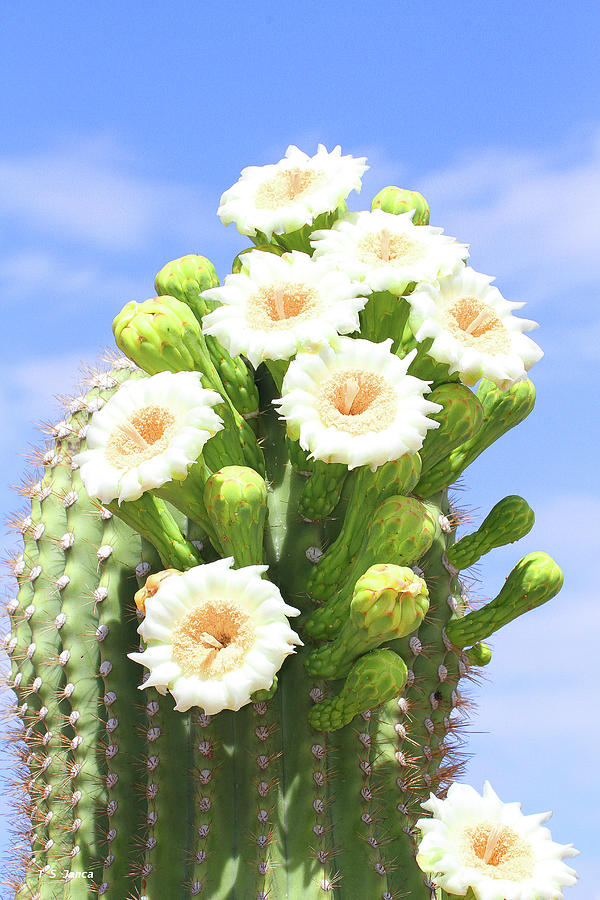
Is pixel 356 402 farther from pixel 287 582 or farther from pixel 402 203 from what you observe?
pixel 402 203

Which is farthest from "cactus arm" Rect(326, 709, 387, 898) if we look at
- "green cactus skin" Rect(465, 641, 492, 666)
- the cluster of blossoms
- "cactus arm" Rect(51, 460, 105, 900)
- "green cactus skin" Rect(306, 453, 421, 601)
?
"cactus arm" Rect(51, 460, 105, 900)

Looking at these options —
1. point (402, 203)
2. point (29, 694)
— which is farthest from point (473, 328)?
point (29, 694)

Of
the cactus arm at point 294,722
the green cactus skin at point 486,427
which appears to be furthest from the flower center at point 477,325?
the cactus arm at point 294,722

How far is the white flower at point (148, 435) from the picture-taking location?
2.75m

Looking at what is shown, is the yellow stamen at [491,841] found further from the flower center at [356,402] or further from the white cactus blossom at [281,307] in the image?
the white cactus blossom at [281,307]

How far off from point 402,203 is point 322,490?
1.07 meters

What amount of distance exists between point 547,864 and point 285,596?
0.97 m

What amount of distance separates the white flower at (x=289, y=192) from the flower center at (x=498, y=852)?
1728mm

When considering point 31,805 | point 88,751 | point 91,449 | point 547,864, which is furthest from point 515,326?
point 31,805

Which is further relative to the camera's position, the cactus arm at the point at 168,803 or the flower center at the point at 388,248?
the flower center at the point at 388,248

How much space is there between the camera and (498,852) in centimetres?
273

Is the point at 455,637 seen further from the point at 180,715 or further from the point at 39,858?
the point at 39,858

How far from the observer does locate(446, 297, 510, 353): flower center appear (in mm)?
3074

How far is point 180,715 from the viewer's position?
3150mm
